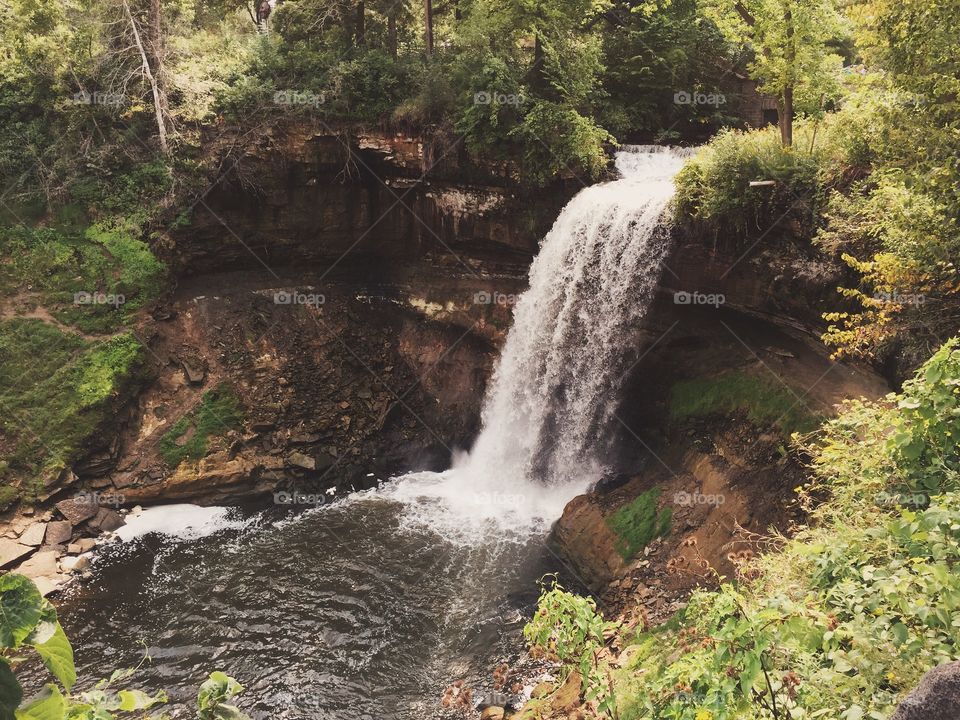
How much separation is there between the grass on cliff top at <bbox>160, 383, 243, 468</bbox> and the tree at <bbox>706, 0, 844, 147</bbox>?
15205 millimetres

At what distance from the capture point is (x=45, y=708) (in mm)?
2297

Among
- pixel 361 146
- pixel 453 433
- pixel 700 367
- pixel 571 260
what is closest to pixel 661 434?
pixel 700 367

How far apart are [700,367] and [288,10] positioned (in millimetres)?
18481

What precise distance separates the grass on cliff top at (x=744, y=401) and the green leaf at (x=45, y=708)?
11.5 meters

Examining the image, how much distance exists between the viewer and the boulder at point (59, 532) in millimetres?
13781

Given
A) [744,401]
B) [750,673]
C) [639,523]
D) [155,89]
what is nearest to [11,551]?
[155,89]

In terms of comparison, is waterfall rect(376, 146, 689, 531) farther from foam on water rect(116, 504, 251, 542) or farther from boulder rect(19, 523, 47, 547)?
boulder rect(19, 523, 47, 547)

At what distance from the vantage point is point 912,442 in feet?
18.0

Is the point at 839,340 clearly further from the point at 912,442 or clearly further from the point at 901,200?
the point at 912,442

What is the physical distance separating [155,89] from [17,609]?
1826cm

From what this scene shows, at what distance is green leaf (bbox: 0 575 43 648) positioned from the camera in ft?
7.45

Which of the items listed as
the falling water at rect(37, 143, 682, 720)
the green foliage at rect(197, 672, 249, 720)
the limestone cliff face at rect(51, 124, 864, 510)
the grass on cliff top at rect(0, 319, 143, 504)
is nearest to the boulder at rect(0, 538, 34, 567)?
the grass on cliff top at rect(0, 319, 143, 504)

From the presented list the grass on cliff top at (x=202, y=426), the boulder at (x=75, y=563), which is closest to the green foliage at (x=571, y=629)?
the boulder at (x=75, y=563)

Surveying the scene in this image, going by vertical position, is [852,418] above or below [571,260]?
below
